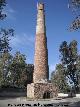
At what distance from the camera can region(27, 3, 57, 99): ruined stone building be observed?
3797 cm

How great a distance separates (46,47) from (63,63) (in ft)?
75.1

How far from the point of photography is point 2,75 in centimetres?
6406

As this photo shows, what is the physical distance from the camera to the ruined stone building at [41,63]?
38.0 metres

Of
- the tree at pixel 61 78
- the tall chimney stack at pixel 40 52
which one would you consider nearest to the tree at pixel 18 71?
the tree at pixel 61 78

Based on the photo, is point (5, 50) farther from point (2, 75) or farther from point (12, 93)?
point (2, 75)

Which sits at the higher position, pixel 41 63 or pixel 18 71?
pixel 18 71

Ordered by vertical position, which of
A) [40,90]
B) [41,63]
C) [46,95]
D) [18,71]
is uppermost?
[18,71]

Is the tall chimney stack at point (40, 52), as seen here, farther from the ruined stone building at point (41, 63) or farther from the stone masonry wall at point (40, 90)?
the stone masonry wall at point (40, 90)

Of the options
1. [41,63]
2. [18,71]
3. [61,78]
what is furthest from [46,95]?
[18,71]

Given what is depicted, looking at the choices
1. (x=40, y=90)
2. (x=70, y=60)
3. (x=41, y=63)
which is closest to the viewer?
(x=40, y=90)

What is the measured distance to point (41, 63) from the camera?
38188 mm

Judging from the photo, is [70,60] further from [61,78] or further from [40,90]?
[40,90]

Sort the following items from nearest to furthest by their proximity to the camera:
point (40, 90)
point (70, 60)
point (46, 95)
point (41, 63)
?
point (40, 90)
point (41, 63)
point (46, 95)
point (70, 60)

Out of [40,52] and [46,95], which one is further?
[46,95]
